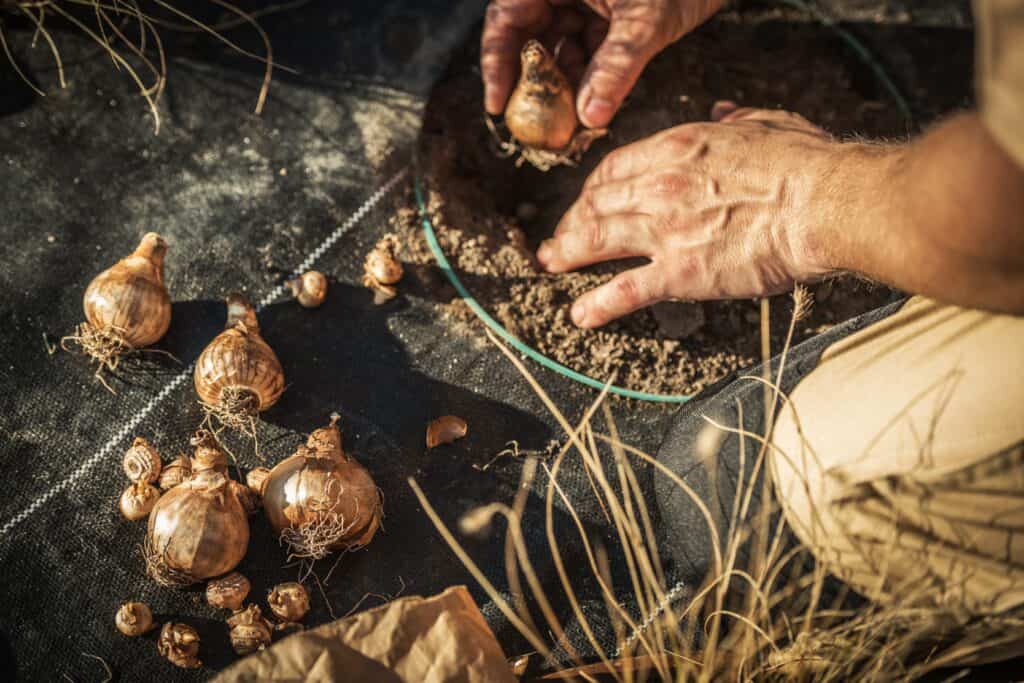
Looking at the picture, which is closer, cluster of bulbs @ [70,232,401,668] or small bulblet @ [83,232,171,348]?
cluster of bulbs @ [70,232,401,668]

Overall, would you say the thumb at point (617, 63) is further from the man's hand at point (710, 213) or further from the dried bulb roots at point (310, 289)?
the dried bulb roots at point (310, 289)

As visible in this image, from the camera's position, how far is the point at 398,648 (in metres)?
1.09

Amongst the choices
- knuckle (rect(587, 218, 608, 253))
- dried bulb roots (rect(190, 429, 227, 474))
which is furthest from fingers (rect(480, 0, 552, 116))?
dried bulb roots (rect(190, 429, 227, 474))

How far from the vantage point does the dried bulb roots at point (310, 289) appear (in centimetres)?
152

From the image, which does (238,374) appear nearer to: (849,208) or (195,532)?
(195,532)

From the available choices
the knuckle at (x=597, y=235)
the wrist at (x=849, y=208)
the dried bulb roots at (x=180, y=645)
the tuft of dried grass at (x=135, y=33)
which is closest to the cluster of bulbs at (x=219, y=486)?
the dried bulb roots at (x=180, y=645)

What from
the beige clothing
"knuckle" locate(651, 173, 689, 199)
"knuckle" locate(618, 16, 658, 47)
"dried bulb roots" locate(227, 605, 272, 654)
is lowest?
"dried bulb roots" locate(227, 605, 272, 654)

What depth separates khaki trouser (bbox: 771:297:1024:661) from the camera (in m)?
0.92

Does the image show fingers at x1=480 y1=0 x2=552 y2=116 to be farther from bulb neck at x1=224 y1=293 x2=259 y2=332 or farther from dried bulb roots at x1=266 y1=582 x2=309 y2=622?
dried bulb roots at x1=266 y1=582 x2=309 y2=622

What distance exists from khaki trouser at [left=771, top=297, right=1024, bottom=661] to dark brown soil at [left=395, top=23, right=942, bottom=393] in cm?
48

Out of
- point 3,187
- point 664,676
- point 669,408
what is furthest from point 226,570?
point 3,187

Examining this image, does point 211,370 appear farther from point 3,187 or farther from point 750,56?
point 750,56

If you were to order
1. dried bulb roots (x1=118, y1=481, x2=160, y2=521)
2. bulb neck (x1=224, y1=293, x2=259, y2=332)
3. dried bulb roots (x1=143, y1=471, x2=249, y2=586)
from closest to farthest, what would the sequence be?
dried bulb roots (x1=143, y1=471, x2=249, y2=586) → dried bulb roots (x1=118, y1=481, x2=160, y2=521) → bulb neck (x1=224, y1=293, x2=259, y2=332)

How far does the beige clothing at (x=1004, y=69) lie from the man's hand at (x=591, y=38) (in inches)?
35.3
